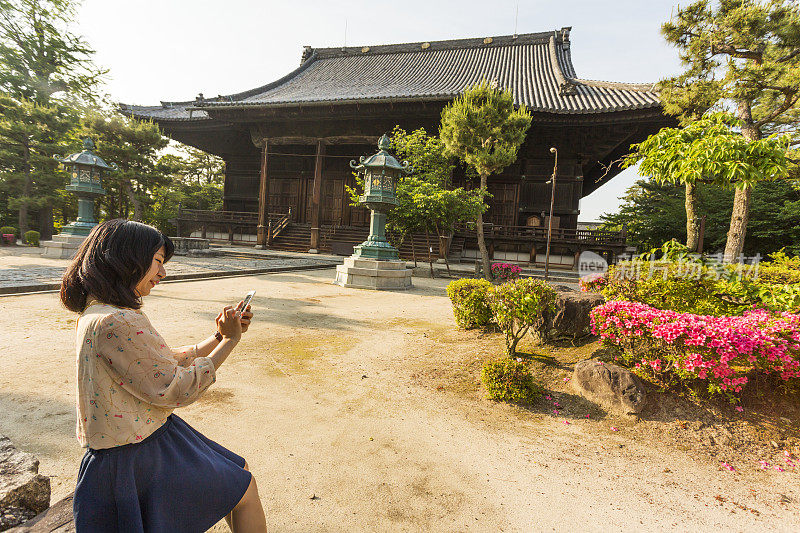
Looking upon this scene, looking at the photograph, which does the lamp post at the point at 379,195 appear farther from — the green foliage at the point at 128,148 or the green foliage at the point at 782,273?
the green foliage at the point at 128,148

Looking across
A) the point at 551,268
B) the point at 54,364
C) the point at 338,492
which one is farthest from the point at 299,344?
the point at 551,268

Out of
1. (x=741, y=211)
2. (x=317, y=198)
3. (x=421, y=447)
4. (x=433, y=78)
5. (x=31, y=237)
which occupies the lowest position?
(x=421, y=447)

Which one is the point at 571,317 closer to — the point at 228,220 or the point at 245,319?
the point at 245,319

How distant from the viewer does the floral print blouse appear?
1032mm

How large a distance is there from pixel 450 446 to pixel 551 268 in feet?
47.1

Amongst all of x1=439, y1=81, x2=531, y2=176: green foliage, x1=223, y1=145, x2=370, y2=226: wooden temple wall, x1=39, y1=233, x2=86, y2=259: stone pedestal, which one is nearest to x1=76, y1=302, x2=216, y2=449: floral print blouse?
x1=439, y1=81, x2=531, y2=176: green foliage

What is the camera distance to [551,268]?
15336 millimetres

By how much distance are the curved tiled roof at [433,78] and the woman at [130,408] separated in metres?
14.0

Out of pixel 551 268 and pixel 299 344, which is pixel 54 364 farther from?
pixel 551 268

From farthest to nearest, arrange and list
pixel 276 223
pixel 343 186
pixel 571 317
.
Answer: pixel 343 186 → pixel 276 223 → pixel 571 317

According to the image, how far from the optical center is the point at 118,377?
1062 mm

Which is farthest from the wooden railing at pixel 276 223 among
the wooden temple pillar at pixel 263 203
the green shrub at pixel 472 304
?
the green shrub at pixel 472 304

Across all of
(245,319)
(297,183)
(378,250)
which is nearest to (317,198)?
(297,183)

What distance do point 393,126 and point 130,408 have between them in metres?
16.3
